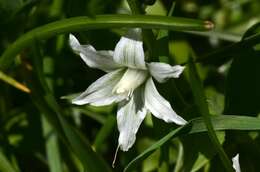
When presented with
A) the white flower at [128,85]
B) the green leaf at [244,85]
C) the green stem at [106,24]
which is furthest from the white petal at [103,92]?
the green leaf at [244,85]

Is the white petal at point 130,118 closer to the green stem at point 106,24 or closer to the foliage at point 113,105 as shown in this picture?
the foliage at point 113,105

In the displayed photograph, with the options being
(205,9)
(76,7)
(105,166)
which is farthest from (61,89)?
(205,9)

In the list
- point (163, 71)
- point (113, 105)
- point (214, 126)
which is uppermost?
point (163, 71)

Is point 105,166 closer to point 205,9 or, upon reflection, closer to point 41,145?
point 41,145

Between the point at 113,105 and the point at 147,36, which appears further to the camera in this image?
the point at 113,105

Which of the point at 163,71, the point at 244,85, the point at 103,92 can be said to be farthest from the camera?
the point at 244,85

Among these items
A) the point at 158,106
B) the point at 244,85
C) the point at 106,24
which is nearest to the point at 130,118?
the point at 158,106

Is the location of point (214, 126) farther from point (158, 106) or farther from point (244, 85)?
point (244, 85)
